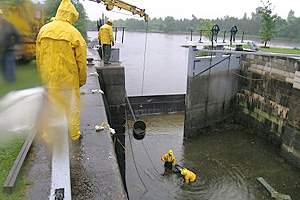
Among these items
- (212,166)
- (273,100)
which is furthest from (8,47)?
(273,100)

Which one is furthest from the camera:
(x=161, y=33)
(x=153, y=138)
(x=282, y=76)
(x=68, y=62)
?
(x=161, y=33)

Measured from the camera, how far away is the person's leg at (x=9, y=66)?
1189mm

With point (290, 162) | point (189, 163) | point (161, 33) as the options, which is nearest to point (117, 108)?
point (189, 163)

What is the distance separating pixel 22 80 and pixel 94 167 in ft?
8.54

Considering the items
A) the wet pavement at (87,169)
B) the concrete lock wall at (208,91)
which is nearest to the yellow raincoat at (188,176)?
the concrete lock wall at (208,91)

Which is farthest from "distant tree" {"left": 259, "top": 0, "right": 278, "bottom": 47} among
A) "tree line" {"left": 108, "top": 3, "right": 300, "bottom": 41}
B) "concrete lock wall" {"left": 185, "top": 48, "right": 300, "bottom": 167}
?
"concrete lock wall" {"left": 185, "top": 48, "right": 300, "bottom": 167}

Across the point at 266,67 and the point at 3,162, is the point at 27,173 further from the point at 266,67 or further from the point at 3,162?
the point at 266,67

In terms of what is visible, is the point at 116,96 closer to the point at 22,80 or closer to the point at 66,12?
the point at 66,12

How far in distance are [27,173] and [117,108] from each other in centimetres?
477

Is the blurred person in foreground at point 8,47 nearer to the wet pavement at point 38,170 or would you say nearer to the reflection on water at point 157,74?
the wet pavement at point 38,170

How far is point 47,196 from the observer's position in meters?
3.13

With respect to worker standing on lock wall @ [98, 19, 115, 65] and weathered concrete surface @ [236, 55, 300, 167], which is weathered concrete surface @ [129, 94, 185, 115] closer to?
weathered concrete surface @ [236, 55, 300, 167]

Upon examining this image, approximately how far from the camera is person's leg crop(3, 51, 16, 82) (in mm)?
1189

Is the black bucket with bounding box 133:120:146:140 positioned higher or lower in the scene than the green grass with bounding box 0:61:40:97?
lower
